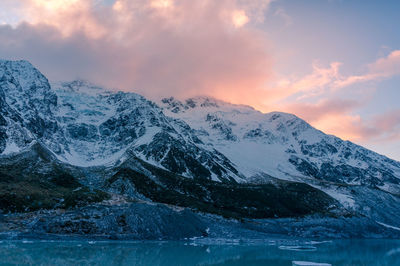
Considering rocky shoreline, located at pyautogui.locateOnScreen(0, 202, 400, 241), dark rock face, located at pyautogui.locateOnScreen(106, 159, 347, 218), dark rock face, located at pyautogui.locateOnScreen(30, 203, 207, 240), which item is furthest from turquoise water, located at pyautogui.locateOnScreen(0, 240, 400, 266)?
dark rock face, located at pyautogui.locateOnScreen(106, 159, 347, 218)

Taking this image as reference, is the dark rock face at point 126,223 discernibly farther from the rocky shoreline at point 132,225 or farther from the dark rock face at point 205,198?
the dark rock face at point 205,198

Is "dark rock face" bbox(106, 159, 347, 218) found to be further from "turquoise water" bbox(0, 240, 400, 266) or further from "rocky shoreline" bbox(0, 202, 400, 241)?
"turquoise water" bbox(0, 240, 400, 266)

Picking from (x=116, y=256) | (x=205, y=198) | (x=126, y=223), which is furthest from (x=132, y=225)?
(x=205, y=198)

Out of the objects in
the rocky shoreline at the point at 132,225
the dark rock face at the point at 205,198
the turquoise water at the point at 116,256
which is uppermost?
the dark rock face at the point at 205,198

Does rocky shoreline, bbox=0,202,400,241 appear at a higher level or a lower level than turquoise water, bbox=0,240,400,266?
higher

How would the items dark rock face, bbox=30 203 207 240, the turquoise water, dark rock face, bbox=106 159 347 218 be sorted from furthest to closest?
1. dark rock face, bbox=106 159 347 218
2. dark rock face, bbox=30 203 207 240
3. the turquoise water

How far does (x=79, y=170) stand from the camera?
18225cm

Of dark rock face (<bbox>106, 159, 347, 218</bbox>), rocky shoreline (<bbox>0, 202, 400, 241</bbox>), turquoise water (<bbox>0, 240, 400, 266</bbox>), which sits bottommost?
turquoise water (<bbox>0, 240, 400, 266</bbox>)

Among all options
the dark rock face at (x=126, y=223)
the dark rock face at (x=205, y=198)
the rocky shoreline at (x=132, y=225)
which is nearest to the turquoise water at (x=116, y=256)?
the rocky shoreline at (x=132, y=225)

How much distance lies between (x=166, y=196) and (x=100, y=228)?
2482 inches

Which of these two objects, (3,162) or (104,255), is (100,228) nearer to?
(104,255)

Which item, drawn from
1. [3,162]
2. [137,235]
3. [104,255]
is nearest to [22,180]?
[3,162]

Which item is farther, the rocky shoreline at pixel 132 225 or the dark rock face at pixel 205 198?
the dark rock face at pixel 205 198

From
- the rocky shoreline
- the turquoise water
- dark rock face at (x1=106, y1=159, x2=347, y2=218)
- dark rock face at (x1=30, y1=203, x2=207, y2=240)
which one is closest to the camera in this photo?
the turquoise water
